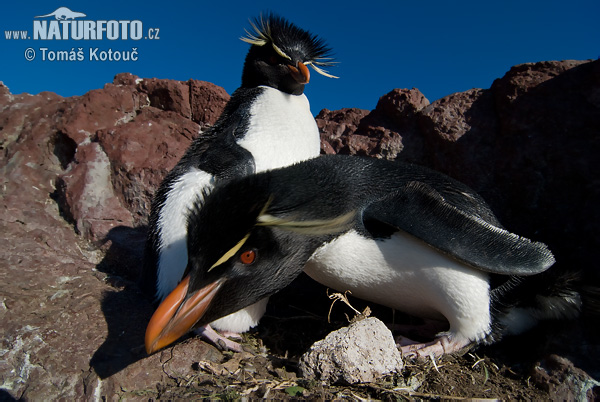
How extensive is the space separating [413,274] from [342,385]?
1.88 feet

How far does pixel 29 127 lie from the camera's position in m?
4.05

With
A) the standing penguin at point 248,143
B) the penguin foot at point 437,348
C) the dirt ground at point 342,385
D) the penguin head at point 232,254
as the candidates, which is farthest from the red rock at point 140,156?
the penguin foot at point 437,348

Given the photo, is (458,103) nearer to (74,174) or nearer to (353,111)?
(353,111)

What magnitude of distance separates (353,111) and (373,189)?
8.44 feet

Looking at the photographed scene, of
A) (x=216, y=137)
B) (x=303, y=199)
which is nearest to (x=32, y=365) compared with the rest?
(x=303, y=199)

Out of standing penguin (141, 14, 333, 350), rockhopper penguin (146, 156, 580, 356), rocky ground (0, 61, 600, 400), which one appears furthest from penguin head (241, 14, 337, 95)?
rockhopper penguin (146, 156, 580, 356)

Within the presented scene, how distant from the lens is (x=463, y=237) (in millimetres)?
1722

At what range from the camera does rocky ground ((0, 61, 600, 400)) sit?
173cm

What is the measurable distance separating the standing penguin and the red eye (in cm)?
29

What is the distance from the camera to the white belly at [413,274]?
1770 mm

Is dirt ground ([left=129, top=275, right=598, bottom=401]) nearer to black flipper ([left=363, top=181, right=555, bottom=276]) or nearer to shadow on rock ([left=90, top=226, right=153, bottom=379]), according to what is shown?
shadow on rock ([left=90, top=226, right=153, bottom=379])

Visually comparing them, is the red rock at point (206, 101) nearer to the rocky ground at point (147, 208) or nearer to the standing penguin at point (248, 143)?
the rocky ground at point (147, 208)

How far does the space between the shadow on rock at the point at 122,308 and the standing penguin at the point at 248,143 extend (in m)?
0.15

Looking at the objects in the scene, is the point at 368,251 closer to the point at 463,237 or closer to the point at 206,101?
the point at 463,237
